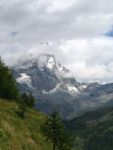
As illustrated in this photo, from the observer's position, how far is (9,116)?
2391 inches

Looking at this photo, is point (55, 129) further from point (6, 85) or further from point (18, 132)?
point (6, 85)

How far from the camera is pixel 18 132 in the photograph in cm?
5369

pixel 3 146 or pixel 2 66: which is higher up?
→ pixel 2 66

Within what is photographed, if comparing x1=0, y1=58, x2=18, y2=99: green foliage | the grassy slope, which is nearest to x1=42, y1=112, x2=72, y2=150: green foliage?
the grassy slope

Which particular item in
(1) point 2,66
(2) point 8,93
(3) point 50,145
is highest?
(1) point 2,66

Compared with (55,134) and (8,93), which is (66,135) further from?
(8,93)

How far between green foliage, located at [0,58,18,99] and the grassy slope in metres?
14.3

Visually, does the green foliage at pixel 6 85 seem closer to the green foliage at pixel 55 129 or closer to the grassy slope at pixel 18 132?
the grassy slope at pixel 18 132

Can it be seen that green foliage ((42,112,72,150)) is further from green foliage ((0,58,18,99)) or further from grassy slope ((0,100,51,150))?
green foliage ((0,58,18,99))

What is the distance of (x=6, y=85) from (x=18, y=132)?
35.4 m

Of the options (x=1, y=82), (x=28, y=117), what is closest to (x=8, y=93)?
(x=1, y=82)

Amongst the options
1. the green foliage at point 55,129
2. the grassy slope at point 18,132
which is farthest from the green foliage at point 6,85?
the green foliage at point 55,129

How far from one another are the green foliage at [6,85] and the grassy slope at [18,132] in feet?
46.9

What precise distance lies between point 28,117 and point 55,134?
66.6 ft
